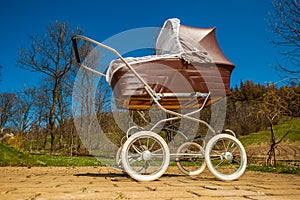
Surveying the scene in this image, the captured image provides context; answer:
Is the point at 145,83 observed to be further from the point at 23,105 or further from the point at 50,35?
the point at 23,105

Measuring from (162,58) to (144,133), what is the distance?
3.06ft

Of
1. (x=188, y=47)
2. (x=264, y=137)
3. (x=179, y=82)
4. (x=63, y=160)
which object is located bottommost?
(x=63, y=160)

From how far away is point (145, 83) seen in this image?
317 cm

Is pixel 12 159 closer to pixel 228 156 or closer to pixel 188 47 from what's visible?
pixel 188 47

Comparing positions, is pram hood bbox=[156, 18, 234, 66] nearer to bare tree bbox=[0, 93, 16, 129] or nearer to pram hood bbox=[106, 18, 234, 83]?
pram hood bbox=[106, 18, 234, 83]

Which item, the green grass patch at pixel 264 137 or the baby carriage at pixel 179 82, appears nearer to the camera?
the baby carriage at pixel 179 82

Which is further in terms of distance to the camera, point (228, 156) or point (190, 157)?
point (190, 157)

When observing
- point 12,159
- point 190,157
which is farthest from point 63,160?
point 190,157

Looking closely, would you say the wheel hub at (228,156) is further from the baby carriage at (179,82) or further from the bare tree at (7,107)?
the bare tree at (7,107)

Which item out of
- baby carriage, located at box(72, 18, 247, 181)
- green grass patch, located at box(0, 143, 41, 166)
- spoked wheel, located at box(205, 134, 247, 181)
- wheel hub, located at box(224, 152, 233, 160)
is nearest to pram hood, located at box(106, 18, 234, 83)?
baby carriage, located at box(72, 18, 247, 181)


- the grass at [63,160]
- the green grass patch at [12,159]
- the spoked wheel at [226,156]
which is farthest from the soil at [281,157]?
the green grass patch at [12,159]

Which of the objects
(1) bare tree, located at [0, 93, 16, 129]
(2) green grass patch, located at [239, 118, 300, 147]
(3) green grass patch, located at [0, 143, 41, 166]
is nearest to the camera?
(3) green grass patch, located at [0, 143, 41, 166]

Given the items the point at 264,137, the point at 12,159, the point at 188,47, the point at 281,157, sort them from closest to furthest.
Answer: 1. the point at 188,47
2. the point at 12,159
3. the point at 281,157
4. the point at 264,137

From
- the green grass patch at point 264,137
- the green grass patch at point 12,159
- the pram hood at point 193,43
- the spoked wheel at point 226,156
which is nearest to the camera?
the spoked wheel at point 226,156
